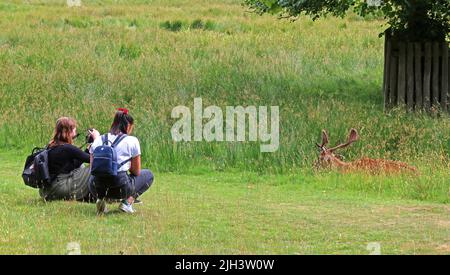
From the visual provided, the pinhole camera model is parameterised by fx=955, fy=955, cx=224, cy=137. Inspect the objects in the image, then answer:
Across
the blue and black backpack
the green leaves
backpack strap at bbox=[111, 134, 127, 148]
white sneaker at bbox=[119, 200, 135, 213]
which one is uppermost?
the green leaves

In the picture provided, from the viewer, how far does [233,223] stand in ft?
35.7

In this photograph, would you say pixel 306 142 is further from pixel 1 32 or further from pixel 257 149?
pixel 1 32

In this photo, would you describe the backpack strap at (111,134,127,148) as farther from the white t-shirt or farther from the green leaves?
the green leaves

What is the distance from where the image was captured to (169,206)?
39.0ft

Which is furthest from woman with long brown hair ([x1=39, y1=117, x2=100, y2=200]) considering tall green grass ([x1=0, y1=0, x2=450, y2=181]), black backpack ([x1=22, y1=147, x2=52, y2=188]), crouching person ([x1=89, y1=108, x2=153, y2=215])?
tall green grass ([x1=0, y1=0, x2=450, y2=181])

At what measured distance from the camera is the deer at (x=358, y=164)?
1391 centimetres

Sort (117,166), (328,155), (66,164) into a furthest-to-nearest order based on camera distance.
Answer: (328,155) < (66,164) < (117,166)

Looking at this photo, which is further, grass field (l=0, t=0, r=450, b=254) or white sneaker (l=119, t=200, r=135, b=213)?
white sneaker (l=119, t=200, r=135, b=213)

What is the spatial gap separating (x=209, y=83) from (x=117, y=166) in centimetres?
1022

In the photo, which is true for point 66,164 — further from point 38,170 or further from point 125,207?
point 125,207

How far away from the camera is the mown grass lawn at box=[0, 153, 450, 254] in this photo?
955cm

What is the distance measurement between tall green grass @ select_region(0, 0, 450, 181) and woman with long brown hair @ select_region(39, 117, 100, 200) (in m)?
3.95

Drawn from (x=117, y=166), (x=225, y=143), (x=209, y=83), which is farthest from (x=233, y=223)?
(x=209, y=83)

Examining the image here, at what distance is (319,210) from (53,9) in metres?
25.9
